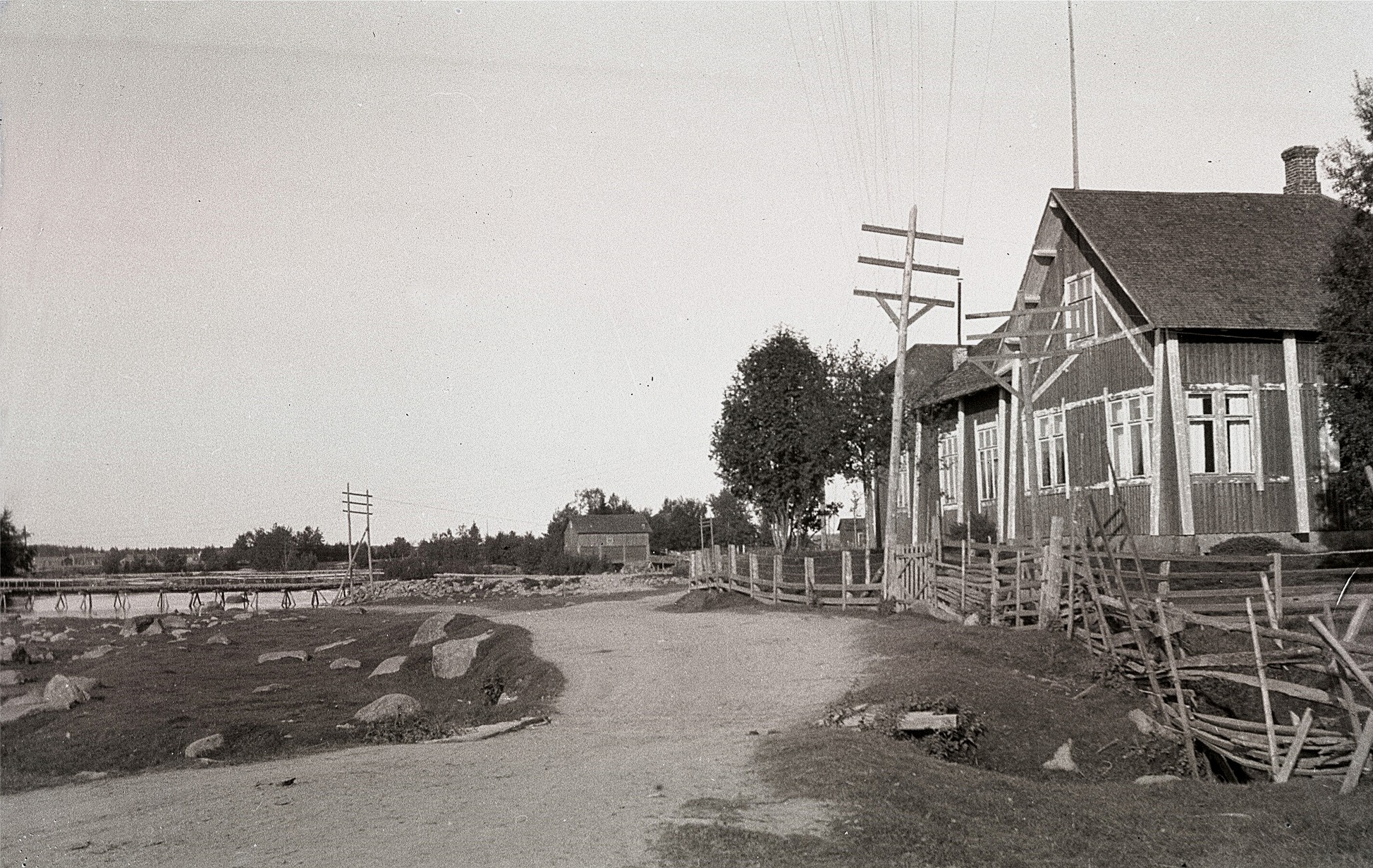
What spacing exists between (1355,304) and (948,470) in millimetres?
17458

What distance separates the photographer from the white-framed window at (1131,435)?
27156 millimetres

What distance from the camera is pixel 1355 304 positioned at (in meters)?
23.4

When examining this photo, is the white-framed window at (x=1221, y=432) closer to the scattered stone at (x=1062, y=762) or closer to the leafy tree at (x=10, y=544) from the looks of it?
the scattered stone at (x=1062, y=762)

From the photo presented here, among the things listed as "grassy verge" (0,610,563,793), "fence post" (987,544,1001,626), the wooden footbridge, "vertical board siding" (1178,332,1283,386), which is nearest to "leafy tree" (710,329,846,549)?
"grassy verge" (0,610,563,793)

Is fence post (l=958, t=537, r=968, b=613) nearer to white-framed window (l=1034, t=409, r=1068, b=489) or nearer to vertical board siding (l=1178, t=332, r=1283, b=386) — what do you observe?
vertical board siding (l=1178, t=332, r=1283, b=386)

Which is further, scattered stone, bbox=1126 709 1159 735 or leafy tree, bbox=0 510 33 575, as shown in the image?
scattered stone, bbox=1126 709 1159 735

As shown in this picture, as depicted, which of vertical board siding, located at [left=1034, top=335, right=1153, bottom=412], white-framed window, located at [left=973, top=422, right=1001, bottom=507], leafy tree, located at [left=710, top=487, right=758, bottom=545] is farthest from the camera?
leafy tree, located at [left=710, top=487, right=758, bottom=545]

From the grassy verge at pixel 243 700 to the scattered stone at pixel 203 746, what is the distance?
0.42ft

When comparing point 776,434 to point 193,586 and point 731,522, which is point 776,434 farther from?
point 193,586

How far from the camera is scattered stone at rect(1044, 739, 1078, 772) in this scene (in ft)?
46.6

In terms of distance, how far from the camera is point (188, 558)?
12850cm

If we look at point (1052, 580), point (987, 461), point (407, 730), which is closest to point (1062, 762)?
point (1052, 580)

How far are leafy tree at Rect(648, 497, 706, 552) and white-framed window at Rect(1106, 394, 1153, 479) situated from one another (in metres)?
77.0

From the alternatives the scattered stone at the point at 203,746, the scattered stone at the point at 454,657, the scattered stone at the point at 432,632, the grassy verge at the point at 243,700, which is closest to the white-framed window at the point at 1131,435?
the grassy verge at the point at 243,700
